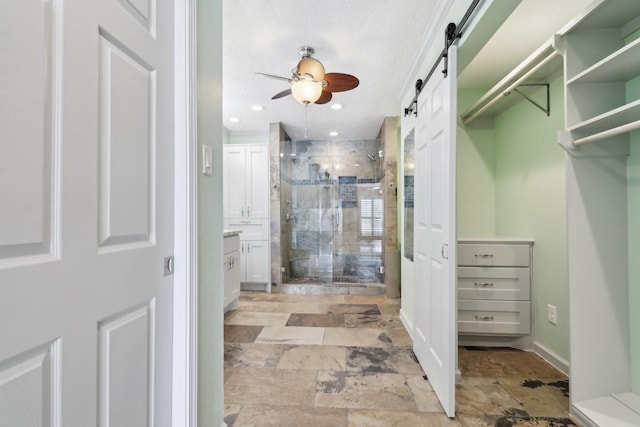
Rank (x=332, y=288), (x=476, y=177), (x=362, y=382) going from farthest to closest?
1. (x=332, y=288)
2. (x=476, y=177)
3. (x=362, y=382)

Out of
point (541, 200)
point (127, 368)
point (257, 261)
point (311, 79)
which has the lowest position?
point (257, 261)

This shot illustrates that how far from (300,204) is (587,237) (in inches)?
143

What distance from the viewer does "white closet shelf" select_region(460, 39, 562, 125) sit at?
1825 millimetres

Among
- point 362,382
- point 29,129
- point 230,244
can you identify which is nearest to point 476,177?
point 362,382

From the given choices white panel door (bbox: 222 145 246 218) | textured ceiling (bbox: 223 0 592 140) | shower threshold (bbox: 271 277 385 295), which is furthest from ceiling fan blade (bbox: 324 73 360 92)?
shower threshold (bbox: 271 277 385 295)

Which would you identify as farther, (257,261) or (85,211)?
(257,261)

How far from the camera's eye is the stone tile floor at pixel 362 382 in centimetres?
163

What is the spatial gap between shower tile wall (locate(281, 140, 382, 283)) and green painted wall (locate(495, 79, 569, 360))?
2148 millimetres

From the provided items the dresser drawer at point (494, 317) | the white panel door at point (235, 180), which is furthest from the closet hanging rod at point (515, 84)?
the white panel door at point (235, 180)

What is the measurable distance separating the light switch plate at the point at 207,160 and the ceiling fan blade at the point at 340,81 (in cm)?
146

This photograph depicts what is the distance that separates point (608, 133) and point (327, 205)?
3.66 metres

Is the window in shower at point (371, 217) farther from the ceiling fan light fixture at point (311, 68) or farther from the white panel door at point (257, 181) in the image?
the ceiling fan light fixture at point (311, 68)

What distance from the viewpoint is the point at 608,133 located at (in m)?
1.42

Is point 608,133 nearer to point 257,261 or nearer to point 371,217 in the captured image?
point 371,217
